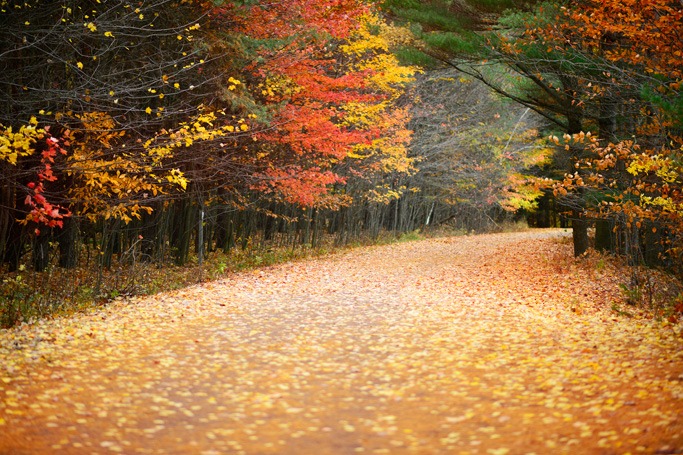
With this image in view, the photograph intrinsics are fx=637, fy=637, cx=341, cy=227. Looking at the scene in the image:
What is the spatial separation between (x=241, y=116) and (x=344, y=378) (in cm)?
982

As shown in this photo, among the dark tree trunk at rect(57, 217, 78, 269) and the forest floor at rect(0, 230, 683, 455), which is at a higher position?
the dark tree trunk at rect(57, 217, 78, 269)

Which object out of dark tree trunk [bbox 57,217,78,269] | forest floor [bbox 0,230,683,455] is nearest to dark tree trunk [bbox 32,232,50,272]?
dark tree trunk [bbox 57,217,78,269]

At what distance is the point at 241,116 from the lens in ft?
51.1

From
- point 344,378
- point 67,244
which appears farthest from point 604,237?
point 67,244

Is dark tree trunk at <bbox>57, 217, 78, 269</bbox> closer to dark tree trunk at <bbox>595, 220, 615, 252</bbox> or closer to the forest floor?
the forest floor

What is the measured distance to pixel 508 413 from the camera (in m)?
5.78

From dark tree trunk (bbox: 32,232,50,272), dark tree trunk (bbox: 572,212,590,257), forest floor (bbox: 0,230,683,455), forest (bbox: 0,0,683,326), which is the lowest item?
forest floor (bbox: 0,230,683,455)

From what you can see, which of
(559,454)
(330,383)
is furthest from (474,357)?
(559,454)

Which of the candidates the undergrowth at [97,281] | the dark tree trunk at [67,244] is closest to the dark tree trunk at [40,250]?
the undergrowth at [97,281]

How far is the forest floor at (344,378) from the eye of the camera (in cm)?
514

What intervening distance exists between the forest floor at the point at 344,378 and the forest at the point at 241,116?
2209mm

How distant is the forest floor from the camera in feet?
16.9

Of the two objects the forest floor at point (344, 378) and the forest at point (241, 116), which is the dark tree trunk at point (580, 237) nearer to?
the forest at point (241, 116)

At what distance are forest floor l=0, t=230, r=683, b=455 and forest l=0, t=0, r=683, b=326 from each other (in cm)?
221
